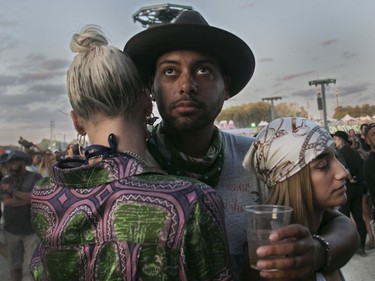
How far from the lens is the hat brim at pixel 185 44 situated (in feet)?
5.53

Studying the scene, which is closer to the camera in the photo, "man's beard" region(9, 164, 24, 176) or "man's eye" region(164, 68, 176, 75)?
"man's eye" region(164, 68, 176, 75)

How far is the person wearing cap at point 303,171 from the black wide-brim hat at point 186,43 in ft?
1.50

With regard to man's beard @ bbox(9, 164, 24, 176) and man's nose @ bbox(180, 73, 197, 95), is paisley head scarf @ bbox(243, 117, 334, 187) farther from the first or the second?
man's beard @ bbox(9, 164, 24, 176)

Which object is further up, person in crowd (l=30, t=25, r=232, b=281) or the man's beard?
the man's beard

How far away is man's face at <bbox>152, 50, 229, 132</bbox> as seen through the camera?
5.41ft

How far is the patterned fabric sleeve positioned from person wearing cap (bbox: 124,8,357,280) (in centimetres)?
38

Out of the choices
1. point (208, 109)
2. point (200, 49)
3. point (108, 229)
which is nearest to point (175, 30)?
point (200, 49)

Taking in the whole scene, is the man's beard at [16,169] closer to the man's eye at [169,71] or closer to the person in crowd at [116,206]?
the man's eye at [169,71]

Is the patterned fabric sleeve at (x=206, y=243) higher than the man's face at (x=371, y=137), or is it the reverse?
the man's face at (x=371, y=137)

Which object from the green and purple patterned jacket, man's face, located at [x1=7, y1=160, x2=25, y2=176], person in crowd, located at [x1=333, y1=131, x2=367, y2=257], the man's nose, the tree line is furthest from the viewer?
the tree line

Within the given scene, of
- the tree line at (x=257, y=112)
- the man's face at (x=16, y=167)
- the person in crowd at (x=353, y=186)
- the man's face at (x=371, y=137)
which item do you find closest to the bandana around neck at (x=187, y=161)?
the man's face at (x=16, y=167)

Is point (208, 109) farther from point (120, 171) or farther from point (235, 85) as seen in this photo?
point (120, 171)

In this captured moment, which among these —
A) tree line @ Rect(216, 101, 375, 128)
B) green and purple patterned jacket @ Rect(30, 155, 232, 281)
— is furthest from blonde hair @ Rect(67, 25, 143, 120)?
tree line @ Rect(216, 101, 375, 128)

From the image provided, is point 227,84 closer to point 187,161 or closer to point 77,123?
point 187,161
